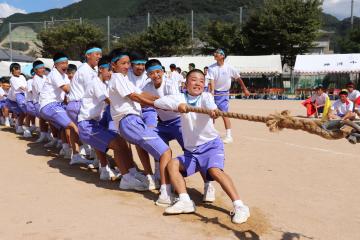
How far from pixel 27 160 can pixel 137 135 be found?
2.95 meters

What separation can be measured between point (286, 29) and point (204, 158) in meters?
31.0

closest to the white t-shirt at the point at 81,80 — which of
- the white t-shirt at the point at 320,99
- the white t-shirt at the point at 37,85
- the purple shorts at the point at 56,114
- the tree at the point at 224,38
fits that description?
the purple shorts at the point at 56,114

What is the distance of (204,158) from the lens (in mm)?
4441

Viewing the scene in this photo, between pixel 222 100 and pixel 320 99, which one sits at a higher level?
pixel 222 100

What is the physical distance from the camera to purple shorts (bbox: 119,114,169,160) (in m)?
4.83

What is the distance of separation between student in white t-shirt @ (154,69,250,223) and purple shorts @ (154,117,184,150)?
34.8 inches

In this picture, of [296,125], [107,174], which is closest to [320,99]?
[107,174]

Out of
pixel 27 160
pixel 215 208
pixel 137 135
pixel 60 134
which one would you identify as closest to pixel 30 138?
pixel 60 134

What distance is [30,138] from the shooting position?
9328 millimetres

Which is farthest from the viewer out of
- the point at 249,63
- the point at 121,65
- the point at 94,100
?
the point at 249,63

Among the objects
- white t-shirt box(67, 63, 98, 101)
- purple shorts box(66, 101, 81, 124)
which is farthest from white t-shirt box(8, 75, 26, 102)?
white t-shirt box(67, 63, 98, 101)

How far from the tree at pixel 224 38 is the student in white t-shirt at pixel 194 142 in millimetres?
31512

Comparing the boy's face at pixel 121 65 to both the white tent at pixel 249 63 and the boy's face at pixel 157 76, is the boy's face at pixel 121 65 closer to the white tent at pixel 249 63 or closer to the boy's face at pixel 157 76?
the boy's face at pixel 157 76

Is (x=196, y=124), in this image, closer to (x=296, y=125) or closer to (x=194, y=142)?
(x=194, y=142)
